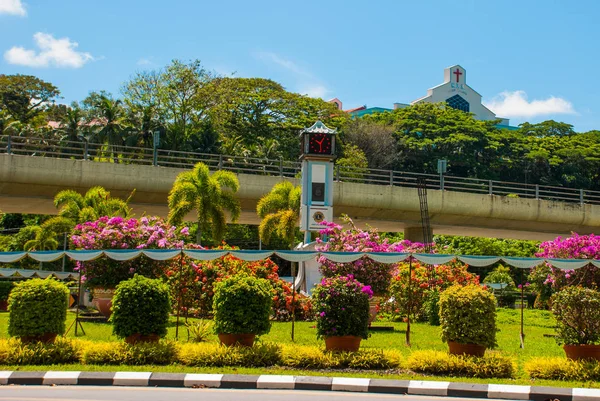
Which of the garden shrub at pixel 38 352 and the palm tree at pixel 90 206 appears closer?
the garden shrub at pixel 38 352

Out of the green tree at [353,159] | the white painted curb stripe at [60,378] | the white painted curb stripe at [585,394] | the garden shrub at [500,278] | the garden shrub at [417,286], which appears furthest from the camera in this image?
the green tree at [353,159]

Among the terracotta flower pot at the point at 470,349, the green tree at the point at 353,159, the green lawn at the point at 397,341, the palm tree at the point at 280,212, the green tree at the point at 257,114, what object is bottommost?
the green lawn at the point at 397,341

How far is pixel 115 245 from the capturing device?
23438 mm

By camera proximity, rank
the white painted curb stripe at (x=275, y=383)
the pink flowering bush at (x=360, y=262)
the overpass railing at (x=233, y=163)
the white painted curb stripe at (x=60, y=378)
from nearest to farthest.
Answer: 1. the white painted curb stripe at (x=275, y=383)
2. the white painted curb stripe at (x=60, y=378)
3. the pink flowering bush at (x=360, y=262)
4. the overpass railing at (x=233, y=163)

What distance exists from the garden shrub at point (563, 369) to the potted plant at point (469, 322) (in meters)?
0.96

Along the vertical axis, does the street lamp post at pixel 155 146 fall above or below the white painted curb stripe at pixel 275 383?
above

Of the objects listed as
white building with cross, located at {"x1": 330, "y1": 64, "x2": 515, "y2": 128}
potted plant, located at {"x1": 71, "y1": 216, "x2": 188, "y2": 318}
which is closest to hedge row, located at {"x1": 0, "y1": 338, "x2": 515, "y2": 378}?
potted plant, located at {"x1": 71, "y1": 216, "x2": 188, "y2": 318}

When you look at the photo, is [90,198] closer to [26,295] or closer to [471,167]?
[26,295]

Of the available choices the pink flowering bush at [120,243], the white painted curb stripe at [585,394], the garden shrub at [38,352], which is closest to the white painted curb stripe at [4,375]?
the garden shrub at [38,352]

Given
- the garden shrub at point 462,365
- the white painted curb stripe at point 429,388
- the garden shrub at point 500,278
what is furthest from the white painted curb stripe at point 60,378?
the garden shrub at point 500,278

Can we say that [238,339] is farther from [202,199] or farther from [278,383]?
[202,199]

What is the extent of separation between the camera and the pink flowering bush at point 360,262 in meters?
22.7

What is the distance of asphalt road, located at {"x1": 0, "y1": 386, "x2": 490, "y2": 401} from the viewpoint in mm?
11062

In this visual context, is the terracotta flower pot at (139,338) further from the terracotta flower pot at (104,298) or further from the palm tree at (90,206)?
the palm tree at (90,206)
